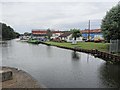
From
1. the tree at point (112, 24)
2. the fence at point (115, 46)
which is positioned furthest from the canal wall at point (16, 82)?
the tree at point (112, 24)

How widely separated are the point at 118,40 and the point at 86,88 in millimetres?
22147

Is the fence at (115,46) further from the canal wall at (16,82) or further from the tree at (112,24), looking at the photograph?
the canal wall at (16,82)

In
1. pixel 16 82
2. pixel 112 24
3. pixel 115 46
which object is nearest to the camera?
pixel 16 82

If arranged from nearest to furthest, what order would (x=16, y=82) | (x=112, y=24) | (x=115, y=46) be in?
1. (x=16, y=82)
2. (x=115, y=46)
3. (x=112, y=24)

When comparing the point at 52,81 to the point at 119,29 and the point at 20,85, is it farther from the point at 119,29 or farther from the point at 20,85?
the point at 119,29

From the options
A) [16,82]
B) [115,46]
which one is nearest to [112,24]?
[115,46]

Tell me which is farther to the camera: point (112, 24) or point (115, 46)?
point (112, 24)

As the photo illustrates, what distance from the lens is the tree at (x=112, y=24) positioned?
37.8 metres

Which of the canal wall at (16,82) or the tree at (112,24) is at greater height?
the tree at (112,24)

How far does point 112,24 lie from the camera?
124 feet

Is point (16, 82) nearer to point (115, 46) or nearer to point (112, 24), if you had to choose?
point (115, 46)

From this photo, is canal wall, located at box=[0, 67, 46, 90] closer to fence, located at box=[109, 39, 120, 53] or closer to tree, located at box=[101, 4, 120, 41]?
fence, located at box=[109, 39, 120, 53]

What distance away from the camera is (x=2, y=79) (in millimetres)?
15133

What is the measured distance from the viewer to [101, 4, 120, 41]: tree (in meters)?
37.8
